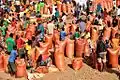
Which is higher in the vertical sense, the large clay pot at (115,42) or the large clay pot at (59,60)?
the large clay pot at (115,42)

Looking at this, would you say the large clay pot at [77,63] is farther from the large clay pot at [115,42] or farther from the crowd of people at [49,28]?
the large clay pot at [115,42]

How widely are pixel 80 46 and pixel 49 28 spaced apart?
221 centimetres

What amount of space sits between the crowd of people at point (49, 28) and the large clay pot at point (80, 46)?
32 centimetres

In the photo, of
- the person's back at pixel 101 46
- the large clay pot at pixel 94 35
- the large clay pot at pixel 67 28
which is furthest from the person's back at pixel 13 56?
the large clay pot at pixel 94 35

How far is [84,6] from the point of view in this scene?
71.5ft

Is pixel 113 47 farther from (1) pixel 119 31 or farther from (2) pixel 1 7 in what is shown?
(2) pixel 1 7

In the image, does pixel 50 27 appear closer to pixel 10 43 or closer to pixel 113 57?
pixel 10 43

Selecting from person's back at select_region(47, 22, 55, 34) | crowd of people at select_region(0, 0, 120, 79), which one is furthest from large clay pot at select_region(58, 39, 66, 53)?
person's back at select_region(47, 22, 55, 34)

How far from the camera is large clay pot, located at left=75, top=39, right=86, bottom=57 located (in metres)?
16.2

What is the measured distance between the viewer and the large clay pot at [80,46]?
16.2 metres

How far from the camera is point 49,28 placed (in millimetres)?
17812

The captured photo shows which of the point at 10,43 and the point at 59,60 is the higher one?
the point at 10,43

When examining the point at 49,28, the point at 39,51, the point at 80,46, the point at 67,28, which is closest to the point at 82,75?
the point at 80,46

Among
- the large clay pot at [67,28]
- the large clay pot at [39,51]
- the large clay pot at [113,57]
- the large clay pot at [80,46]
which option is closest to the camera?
the large clay pot at [113,57]
